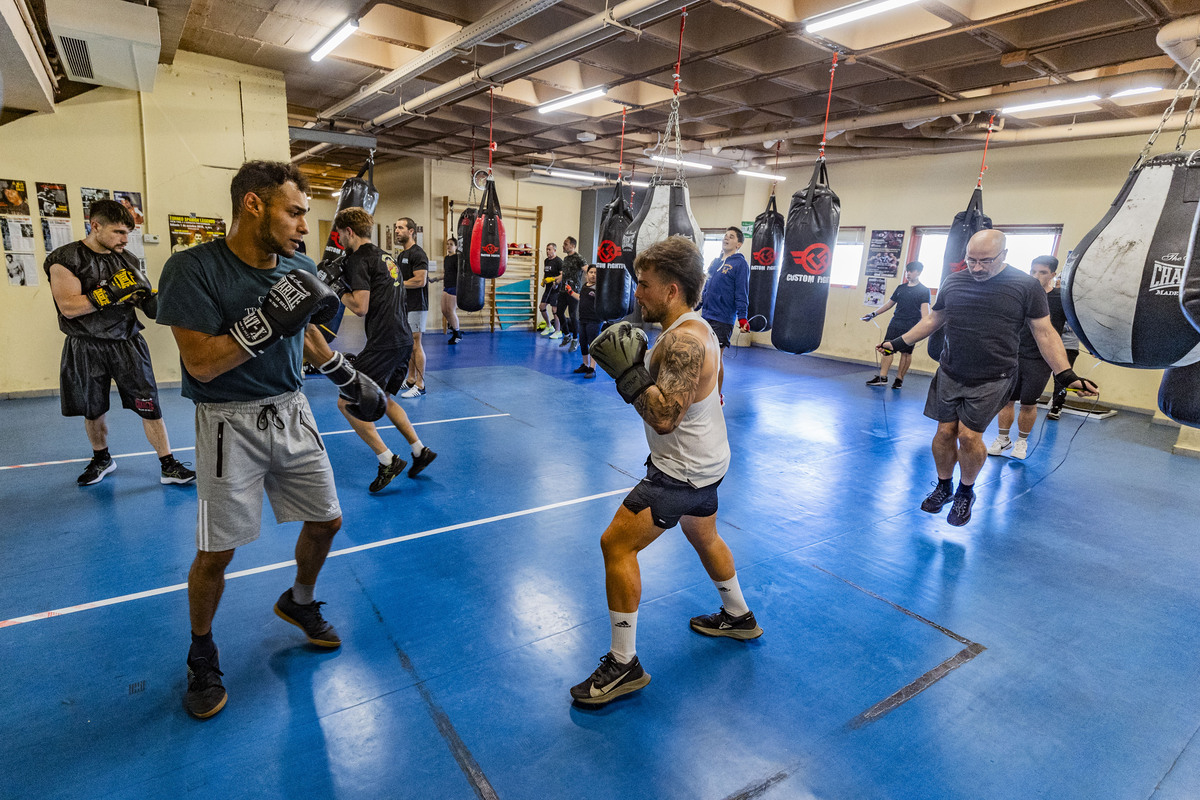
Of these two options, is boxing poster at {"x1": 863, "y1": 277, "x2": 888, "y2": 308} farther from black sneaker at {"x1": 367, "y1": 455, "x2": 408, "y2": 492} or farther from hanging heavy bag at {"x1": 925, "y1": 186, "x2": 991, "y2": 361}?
black sneaker at {"x1": 367, "y1": 455, "x2": 408, "y2": 492}

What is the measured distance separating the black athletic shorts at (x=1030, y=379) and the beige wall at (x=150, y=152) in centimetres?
696

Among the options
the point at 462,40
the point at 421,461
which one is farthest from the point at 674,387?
the point at 462,40

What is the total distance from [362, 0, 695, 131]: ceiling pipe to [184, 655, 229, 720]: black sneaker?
4003mm

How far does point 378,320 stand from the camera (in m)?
3.73

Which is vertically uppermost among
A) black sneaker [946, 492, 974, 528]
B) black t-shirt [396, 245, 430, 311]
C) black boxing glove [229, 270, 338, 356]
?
black t-shirt [396, 245, 430, 311]

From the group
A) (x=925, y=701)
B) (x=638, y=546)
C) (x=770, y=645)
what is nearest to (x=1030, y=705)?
(x=925, y=701)

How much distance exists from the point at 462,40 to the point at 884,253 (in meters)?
7.37

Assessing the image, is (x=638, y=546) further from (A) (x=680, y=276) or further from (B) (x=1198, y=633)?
(B) (x=1198, y=633)

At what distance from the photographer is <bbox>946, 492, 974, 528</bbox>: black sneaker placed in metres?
3.41

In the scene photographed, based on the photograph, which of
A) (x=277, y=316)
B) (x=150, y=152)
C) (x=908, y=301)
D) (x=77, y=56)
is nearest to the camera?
(x=277, y=316)

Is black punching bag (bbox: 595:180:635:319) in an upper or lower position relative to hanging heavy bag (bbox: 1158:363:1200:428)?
upper

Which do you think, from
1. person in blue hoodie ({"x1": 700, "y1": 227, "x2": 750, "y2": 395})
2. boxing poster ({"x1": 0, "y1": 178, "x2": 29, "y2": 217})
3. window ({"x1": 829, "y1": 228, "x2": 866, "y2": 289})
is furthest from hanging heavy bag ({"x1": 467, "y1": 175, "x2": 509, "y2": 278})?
window ({"x1": 829, "y1": 228, "x2": 866, "y2": 289})

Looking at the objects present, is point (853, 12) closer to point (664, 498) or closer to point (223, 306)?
point (664, 498)

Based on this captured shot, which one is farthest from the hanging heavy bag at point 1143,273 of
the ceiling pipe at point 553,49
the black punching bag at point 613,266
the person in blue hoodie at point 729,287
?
the person in blue hoodie at point 729,287
